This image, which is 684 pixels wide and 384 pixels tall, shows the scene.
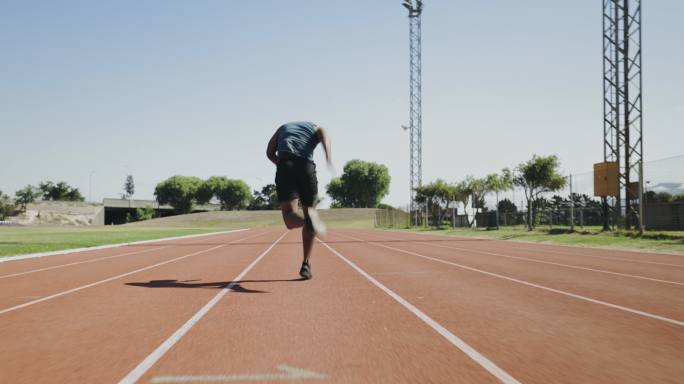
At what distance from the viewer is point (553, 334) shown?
349cm

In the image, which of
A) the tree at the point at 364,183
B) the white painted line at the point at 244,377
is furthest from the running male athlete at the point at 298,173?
the tree at the point at 364,183

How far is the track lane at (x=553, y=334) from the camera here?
8.65 ft

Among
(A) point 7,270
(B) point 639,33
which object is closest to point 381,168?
(B) point 639,33

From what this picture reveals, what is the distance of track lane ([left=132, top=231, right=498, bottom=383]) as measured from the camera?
262 centimetres

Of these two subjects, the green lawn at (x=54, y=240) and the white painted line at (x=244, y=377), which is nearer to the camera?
the white painted line at (x=244, y=377)

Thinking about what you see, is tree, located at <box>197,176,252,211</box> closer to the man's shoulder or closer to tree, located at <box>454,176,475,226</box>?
tree, located at <box>454,176,475,226</box>

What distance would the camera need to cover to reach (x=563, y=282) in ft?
21.4

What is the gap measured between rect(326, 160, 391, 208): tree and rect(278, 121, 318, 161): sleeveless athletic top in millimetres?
106018

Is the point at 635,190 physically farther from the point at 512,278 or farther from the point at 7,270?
the point at 7,270

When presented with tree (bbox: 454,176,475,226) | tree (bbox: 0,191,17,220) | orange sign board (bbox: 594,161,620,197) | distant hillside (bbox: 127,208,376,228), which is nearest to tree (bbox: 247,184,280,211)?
Answer: distant hillside (bbox: 127,208,376,228)

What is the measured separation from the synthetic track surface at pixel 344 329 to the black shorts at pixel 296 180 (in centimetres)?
116

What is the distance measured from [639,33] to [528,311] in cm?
2427

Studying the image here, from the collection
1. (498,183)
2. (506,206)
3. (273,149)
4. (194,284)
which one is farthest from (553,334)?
(498,183)

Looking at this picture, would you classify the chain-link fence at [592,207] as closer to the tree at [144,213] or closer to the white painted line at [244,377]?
the white painted line at [244,377]
